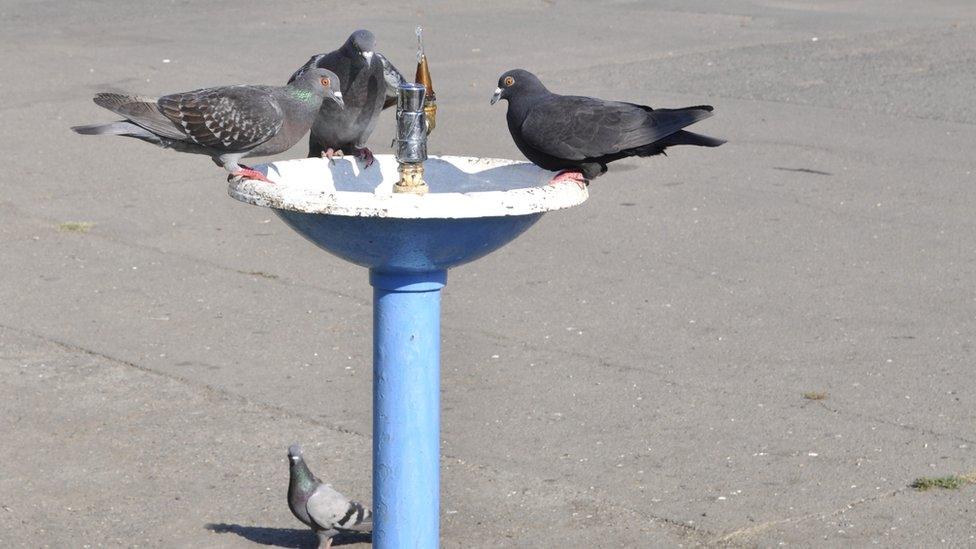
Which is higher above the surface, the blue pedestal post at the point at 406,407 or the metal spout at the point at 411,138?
the metal spout at the point at 411,138

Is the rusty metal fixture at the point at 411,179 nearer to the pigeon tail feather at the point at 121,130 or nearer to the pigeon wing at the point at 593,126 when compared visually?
the pigeon wing at the point at 593,126

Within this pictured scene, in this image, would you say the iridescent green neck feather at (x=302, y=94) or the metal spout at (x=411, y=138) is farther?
the iridescent green neck feather at (x=302, y=94)

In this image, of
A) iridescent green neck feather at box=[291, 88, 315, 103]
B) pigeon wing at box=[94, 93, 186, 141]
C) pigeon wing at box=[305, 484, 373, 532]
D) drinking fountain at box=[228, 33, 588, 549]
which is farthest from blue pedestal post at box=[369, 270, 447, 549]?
pigeon wing at box=[94, 93, 186, 141]

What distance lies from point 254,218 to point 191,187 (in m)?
0.83

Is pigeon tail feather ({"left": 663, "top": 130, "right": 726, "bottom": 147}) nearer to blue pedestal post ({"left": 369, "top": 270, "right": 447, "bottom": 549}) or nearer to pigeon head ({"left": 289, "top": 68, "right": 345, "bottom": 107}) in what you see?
pigeon head ({"left": 289, "top": 68, "right": 345, "bottom": 107})

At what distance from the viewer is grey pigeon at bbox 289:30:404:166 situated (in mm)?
5320

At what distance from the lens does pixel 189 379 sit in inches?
237

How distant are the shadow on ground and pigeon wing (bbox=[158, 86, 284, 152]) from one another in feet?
4.07

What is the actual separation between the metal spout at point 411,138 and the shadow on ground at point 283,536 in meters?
1.28

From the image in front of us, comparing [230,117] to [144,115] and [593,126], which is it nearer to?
[144,115]

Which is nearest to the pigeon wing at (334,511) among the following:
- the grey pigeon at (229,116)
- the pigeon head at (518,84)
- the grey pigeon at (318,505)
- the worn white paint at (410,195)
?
the grey pigeon at (318,505)

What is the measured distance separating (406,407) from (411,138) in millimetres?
745

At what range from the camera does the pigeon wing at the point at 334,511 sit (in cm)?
443

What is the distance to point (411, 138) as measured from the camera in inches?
156
